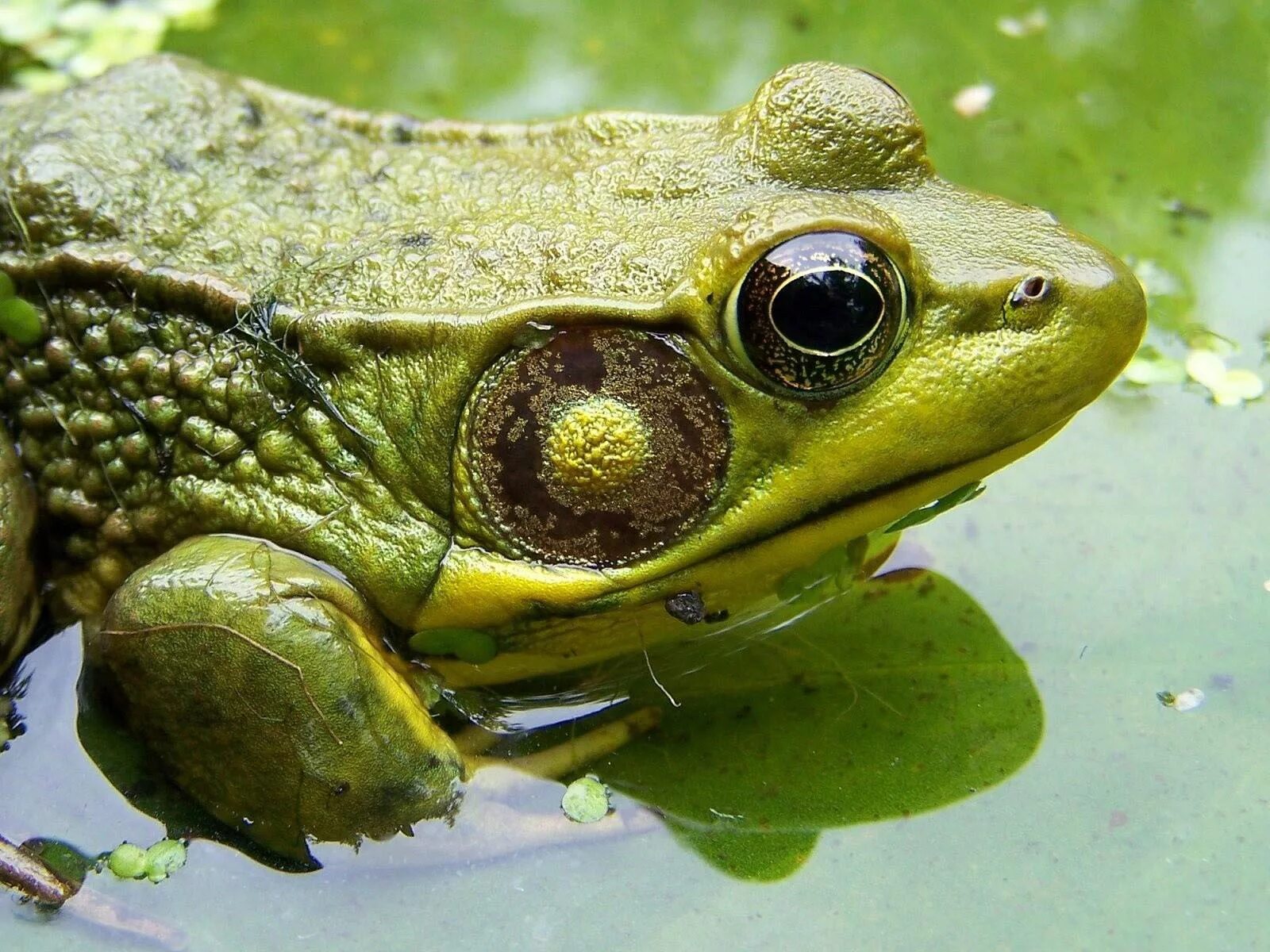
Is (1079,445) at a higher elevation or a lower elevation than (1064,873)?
higher

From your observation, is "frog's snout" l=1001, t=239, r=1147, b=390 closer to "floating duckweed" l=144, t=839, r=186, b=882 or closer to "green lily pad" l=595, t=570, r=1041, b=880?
"green lily pad" l=595, t=570, r=1041, b=880

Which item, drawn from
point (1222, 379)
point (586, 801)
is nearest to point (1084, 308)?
point (1222, 379)

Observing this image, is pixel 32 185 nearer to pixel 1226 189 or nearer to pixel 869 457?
pixel 869 457

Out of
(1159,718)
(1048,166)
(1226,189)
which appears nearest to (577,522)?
(1159,718)

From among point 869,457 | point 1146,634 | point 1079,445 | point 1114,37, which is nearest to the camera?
point 869,457

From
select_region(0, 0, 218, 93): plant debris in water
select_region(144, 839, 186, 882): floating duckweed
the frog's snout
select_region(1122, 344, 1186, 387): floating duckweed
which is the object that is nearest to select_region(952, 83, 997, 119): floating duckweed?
select_region(1122, 344, 1186, 387): floating duckweed

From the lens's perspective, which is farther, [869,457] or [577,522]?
[577,522]

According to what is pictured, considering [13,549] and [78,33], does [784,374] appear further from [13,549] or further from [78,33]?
[78,33]
